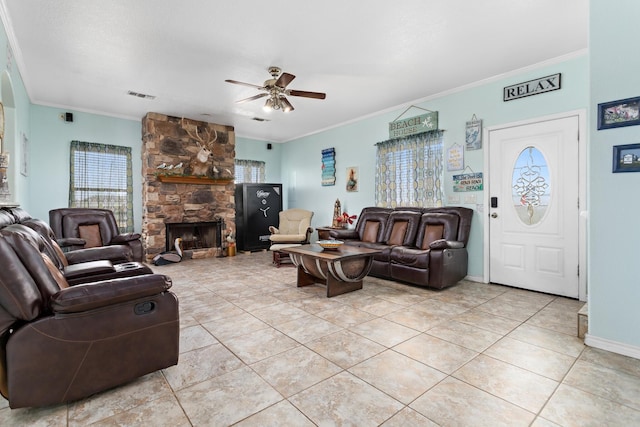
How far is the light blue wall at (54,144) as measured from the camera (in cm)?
509

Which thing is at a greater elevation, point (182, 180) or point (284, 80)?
point (284, 80)

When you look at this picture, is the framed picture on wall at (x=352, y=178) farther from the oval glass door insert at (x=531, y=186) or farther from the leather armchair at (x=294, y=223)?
the oval glass door insert at (x=531, y=186)

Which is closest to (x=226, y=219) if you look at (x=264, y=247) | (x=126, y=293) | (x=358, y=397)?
(x=264, y=247)

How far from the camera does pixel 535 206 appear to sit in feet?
12.6

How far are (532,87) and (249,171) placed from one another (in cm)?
588

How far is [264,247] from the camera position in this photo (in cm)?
725

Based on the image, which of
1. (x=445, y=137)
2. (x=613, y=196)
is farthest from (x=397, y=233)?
(x=613, y=196)

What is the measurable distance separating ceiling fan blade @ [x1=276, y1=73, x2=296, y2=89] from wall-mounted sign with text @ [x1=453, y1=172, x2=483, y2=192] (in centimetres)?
272

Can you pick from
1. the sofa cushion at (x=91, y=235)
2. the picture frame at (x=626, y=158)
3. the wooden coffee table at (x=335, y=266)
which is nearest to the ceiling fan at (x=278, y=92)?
the wooden coffee table at (x=335, y=266)

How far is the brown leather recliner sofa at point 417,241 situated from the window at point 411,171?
0.76 feet

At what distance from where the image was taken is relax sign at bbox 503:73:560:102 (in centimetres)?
364

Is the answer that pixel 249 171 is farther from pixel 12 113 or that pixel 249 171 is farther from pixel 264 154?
pixel 12 113

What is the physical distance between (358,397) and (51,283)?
5.79 ft

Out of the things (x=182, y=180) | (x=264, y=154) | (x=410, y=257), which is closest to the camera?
(x=410, y=257)
